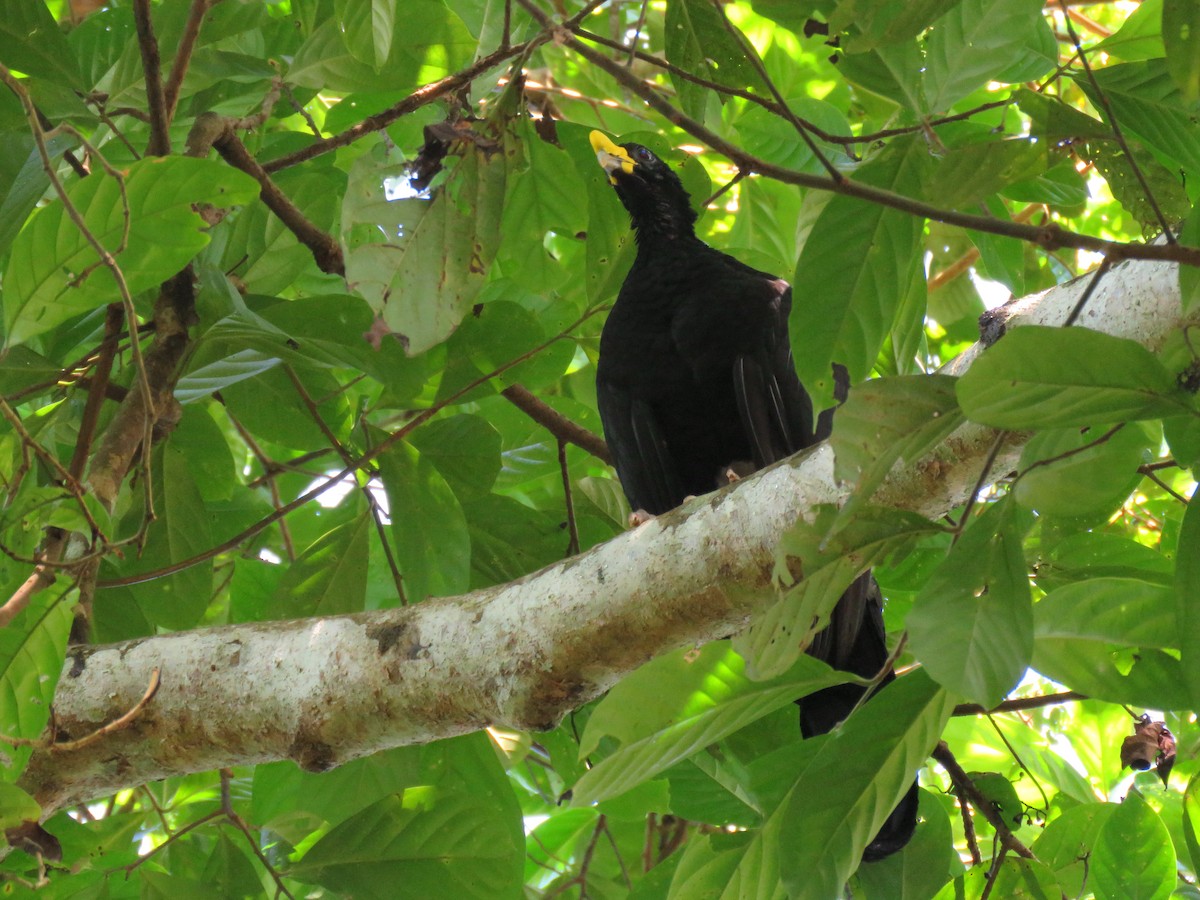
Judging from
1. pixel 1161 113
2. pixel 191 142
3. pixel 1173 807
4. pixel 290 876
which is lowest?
pixel 1173 807

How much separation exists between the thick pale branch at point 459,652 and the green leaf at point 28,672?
22cm

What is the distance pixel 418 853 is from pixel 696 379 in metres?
1.42

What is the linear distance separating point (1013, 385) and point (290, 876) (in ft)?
5.67

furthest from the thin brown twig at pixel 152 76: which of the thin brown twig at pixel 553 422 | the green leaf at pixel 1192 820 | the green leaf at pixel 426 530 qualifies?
the green leaf at pixel 1192 820

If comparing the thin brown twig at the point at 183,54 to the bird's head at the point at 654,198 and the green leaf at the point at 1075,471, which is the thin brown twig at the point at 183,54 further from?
the green leaf at the point at 1075,471

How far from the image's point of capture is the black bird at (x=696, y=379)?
285 centimetres

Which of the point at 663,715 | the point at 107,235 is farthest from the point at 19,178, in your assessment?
the point at 663,715

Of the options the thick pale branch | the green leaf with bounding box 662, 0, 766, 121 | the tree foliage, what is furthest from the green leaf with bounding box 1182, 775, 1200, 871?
the green leaf with bounding box 662, 0, 766, 121

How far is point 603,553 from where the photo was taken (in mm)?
1695

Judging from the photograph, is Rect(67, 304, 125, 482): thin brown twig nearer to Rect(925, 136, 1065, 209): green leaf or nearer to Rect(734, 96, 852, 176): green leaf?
Rect(925, 136, 1065, 209): green leaf

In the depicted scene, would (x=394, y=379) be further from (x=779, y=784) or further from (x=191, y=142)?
(x=779, y=784)

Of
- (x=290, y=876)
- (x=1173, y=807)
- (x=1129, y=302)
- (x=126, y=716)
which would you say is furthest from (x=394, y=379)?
(x=1173, y=807)

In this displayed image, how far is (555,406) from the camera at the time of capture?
3.55 meters

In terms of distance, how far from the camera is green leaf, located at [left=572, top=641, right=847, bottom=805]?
5.17 feet
